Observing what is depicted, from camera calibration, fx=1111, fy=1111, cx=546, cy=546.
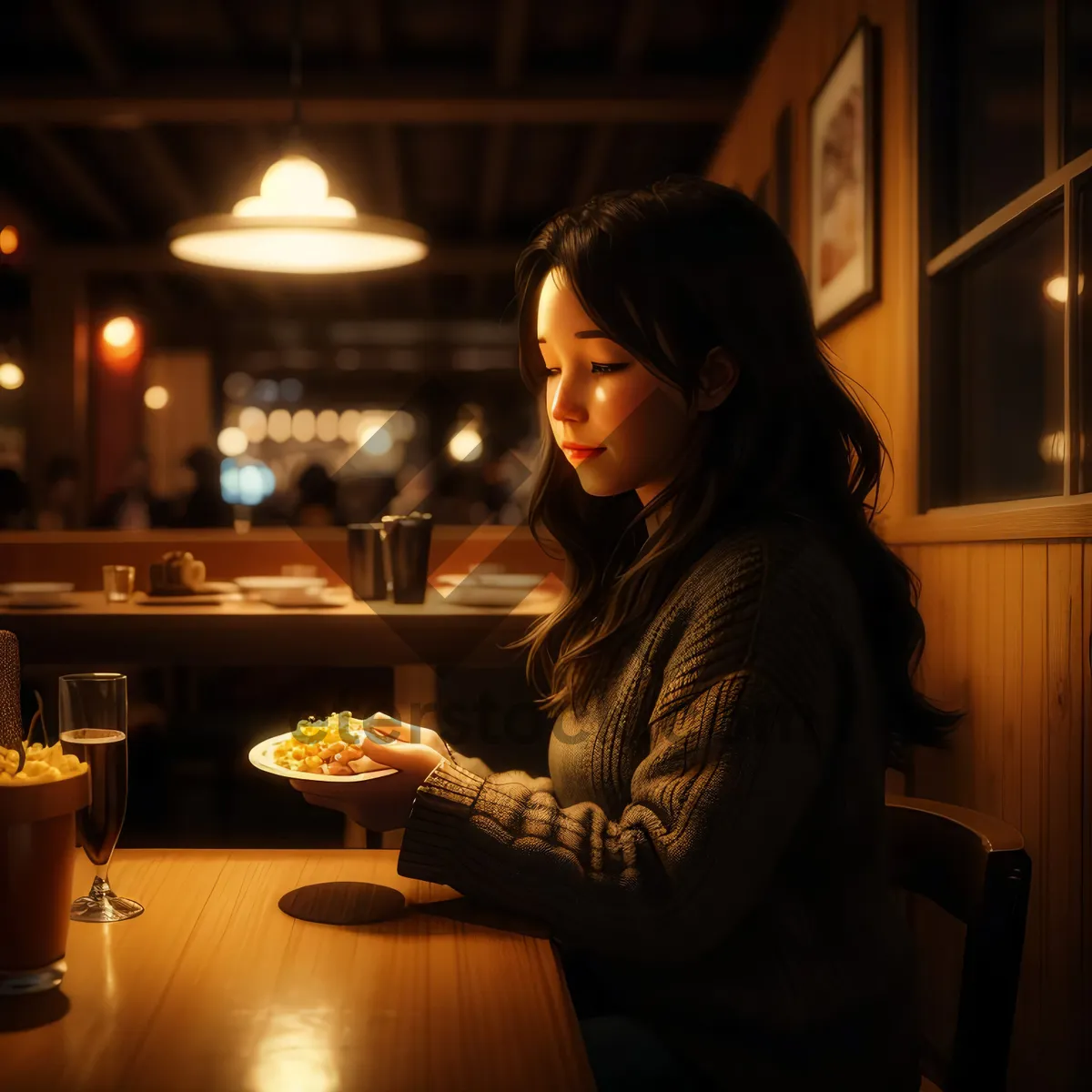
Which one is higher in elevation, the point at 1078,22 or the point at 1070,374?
the point at 1078,22

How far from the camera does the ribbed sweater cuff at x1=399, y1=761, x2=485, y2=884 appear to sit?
97 centimetres

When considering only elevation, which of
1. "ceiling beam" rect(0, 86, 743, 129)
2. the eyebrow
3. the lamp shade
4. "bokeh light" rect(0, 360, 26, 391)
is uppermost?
"ceiling beam" rect(0, 86, 743, 129)

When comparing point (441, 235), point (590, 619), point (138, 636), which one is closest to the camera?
point (590, 619)

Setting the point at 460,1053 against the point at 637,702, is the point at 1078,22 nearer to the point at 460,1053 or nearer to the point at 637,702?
the point at 637,702

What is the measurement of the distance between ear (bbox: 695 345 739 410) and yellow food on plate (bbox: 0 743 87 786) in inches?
25.5

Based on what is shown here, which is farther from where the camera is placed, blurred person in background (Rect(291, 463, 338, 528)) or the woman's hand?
blurred person in background (Rect(291, 463, 338, 528))

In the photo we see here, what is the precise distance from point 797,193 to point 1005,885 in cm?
310

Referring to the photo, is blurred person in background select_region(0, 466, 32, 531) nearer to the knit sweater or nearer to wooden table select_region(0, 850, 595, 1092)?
wooden table select_region(0, 850, 595, 1092)

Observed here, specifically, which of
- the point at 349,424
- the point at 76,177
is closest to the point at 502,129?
the point at 76,177

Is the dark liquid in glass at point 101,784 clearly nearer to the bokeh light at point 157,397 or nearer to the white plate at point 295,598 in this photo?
the white plate at point 295,598

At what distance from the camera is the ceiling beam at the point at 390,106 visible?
4434 mm

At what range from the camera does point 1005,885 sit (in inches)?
41.5

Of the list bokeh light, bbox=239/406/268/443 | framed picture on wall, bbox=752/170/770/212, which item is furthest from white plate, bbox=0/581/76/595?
bokeh light, bbox=239/406/268/443

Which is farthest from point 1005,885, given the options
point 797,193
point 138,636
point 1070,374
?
point 797,193
